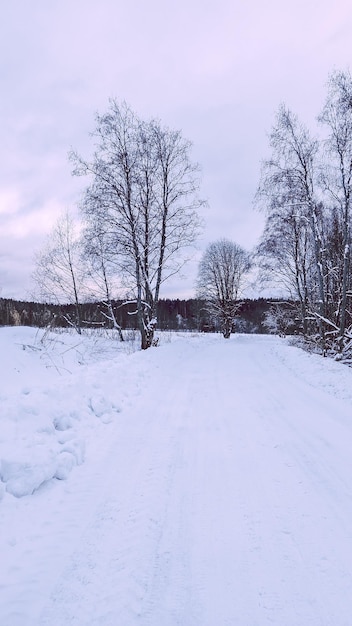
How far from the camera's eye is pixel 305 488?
3770 mm

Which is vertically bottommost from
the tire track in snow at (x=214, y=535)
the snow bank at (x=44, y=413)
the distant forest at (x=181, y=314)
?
the tire track in snow at (x=214, y=535)

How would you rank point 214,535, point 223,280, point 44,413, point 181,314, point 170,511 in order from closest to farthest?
point 214,535 → point 170,511 → point 44,413 → point 223,280 → point 181,314

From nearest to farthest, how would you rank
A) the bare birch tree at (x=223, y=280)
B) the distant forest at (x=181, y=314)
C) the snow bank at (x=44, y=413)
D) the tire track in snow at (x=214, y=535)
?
the tire track in snow at (x=214, y=535), the snow bank at (x=44, y=413), the distant forest at (x=181, y=314), the bare birch tree at (x=223, y=280)

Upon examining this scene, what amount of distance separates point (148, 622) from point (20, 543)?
1.41 metres

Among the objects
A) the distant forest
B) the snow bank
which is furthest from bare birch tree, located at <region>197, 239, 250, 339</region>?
the snow bank

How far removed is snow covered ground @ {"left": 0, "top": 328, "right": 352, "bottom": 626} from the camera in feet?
7.62

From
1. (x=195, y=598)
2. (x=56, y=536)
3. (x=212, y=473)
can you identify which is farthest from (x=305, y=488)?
(x=56, y=536)

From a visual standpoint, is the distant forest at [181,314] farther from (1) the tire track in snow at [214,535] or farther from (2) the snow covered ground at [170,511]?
(1) the tire track in snow at [214,535]

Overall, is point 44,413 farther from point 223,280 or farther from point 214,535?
point 223,280

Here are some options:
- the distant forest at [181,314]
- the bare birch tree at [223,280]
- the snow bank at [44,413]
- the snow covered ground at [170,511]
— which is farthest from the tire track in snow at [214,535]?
the bare birch tree at [223,280]

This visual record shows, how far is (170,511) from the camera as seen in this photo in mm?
3361

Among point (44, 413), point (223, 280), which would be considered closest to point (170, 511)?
point (44, 413)

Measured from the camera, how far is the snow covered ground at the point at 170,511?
232 centimetres

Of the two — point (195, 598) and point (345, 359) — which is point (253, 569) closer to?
point (195, 598)
